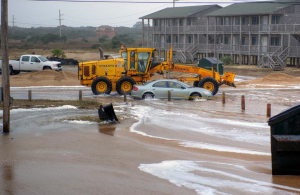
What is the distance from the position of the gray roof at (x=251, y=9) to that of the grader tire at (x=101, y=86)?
30.2 m

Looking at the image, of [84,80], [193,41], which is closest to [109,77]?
[84,80]

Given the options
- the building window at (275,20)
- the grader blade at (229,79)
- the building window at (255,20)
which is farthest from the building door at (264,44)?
the grader blade at (229,79)

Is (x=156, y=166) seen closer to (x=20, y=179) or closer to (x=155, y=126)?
(x=20, y=179)

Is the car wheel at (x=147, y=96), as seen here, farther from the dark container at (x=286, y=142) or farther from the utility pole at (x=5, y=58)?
the dark container at (x=286, y=142)

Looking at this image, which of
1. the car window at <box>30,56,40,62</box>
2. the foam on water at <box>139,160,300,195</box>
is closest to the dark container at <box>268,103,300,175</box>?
the foam on water at <box>139,160,300,195</box>

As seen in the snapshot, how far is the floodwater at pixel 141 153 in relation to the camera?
9039mm

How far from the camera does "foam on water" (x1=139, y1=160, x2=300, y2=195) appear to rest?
8.77 metres

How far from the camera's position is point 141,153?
1199cm

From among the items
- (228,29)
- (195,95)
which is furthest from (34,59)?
(228,29)

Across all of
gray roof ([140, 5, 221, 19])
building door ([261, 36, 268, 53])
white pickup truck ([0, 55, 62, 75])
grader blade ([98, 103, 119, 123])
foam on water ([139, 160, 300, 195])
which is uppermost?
gray roof ([140, 5, 221, 19])

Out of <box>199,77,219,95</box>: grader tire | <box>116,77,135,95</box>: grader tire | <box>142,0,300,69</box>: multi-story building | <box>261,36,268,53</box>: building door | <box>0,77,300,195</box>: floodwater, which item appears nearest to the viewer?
<box>0,77,300,195</box>: floodwater

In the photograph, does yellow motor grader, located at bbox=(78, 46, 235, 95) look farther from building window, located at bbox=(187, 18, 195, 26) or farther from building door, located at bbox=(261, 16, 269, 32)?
building window, located at bbox=(187, 18, 195, 26)

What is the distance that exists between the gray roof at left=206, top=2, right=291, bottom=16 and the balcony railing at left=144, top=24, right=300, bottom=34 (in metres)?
1.63

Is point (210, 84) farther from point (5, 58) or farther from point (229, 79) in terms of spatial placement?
point (5, 58)
